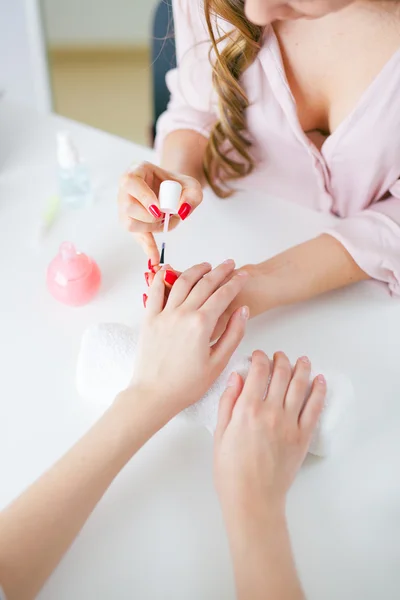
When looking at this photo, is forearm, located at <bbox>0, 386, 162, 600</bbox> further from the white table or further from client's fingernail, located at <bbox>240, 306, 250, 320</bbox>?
client's fingernail, located at <bbox>240, 306, 250, 320</bbox>

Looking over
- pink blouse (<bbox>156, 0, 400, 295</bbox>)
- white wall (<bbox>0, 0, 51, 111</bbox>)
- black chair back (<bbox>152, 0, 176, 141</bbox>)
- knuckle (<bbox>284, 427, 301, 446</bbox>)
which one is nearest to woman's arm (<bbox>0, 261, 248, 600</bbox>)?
knuckle (<bbox>284, 427, 301, 446</bbox>)

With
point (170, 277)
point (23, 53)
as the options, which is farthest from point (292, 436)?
point (23, 53)

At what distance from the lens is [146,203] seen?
697mm

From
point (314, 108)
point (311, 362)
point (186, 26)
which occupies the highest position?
point (186, 26)

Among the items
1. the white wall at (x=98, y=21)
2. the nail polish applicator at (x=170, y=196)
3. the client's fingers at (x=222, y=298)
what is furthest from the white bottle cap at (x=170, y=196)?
the white wall at (x=98, y=21)

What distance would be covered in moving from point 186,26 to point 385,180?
37cm

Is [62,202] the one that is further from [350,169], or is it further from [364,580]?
[364,580]

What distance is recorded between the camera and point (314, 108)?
2.62 ft

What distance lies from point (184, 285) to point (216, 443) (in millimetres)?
194

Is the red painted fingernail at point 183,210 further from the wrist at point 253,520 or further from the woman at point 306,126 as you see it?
the wrist at point 253,520

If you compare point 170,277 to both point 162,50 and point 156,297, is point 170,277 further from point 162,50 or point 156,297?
point 162,50

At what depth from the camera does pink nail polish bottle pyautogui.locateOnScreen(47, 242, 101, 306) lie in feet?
2.47

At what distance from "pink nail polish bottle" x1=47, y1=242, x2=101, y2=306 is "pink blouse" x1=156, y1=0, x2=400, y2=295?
0.31 metres

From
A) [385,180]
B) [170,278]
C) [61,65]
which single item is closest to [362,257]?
[385,180]
